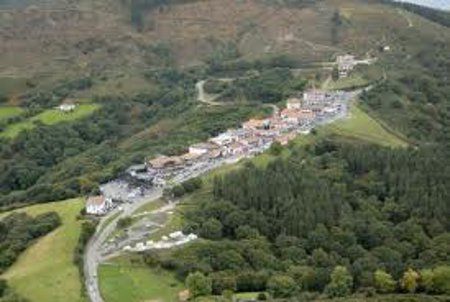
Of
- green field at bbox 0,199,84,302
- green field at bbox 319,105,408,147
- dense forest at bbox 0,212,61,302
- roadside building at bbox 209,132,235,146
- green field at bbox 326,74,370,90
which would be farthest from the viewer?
green field at bbox 326,74,370,90

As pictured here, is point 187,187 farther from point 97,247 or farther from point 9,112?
point 9,112

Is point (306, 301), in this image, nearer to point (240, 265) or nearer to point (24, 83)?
point (240, 265)

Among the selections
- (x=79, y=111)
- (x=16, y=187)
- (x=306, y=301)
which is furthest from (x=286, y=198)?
(x=79, y=111)

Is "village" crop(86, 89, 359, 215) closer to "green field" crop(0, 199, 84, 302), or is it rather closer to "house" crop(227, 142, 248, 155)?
"house" crop(227, 142, 248, 155)

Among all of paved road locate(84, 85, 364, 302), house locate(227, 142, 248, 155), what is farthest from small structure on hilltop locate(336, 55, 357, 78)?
paved road locate(84, 85, 364, 302)

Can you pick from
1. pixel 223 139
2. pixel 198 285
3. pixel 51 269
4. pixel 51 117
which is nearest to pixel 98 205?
pixel 51 269
